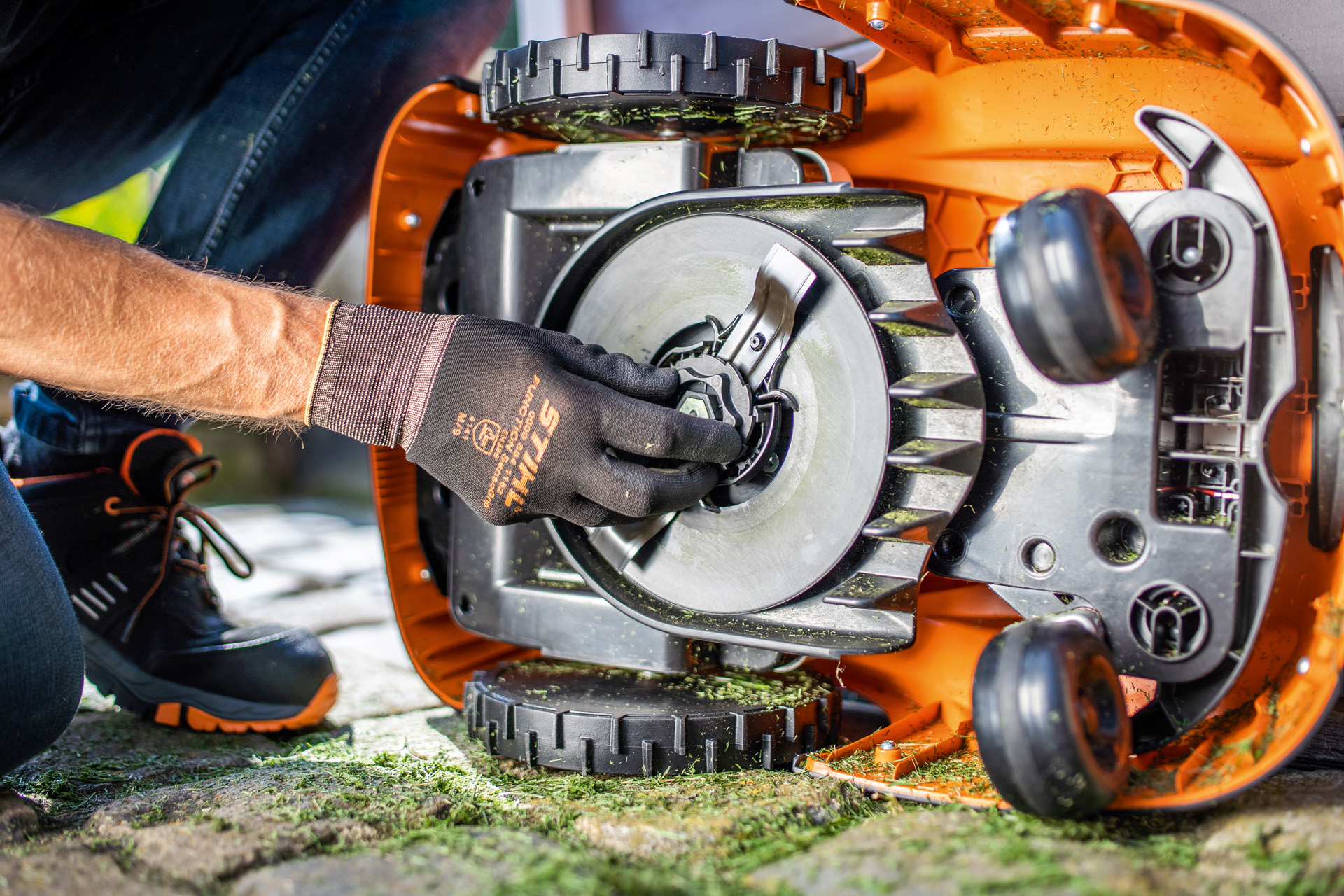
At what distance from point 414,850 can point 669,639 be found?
451 millimetres

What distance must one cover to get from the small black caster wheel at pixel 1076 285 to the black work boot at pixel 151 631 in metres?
1.18

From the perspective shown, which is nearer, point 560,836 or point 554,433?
point 560,836

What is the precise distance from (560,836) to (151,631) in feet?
3.02

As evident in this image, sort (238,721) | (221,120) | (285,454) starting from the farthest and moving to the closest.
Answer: (285,454) < (221,120) < (238,721)

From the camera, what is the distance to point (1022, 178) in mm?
1151

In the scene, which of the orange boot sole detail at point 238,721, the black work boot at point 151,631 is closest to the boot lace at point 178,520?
the black work boot at point 151,631

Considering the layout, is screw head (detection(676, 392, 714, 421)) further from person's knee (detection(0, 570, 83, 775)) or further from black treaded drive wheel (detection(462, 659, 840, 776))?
person's knee (detection(0, 570, 83, 775))

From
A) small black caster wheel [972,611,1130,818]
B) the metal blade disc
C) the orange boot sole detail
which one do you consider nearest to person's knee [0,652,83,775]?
the orange boot sole detail

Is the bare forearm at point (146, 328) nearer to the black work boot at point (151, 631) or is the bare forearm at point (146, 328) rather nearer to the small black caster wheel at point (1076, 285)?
the black work boot at point (151, 631)

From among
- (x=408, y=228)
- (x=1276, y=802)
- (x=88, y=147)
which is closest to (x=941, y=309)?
(x=1276, y=802)

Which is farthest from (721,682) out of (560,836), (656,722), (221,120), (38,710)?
(221,120)

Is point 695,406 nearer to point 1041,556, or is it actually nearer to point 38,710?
point 1041,556

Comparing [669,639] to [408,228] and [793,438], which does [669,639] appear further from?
[408,228]

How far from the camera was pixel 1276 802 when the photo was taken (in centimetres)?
89
